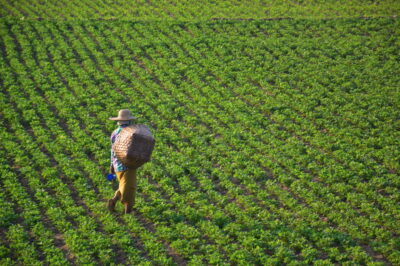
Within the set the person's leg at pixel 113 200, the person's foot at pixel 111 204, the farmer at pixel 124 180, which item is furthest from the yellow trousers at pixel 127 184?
the person's foot at pixel 111 204

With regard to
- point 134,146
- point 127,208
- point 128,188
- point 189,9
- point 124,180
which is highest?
point 189,9

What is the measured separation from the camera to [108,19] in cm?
2431

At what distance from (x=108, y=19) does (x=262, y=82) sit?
37.9ft

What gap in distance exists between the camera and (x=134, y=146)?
8.74 m

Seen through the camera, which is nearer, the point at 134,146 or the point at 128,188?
the point at 134,146

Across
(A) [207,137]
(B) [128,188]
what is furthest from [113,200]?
(A) [207,137]

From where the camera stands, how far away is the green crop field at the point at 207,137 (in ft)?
30.2

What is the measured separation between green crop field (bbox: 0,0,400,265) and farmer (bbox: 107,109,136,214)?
0.42 metres

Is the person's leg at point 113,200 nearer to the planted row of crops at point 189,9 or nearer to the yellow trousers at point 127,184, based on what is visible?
the yellow trousers at point 127,184

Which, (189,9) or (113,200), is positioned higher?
(189,9)

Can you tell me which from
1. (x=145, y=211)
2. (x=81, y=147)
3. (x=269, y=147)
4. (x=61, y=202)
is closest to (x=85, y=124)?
(x=81, y=147)

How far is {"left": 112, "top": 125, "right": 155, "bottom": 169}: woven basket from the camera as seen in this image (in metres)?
8.74

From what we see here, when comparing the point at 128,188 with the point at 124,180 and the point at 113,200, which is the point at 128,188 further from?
the point at 113,200

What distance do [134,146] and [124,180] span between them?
103 centimetres
